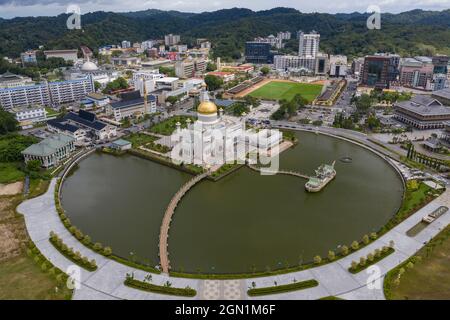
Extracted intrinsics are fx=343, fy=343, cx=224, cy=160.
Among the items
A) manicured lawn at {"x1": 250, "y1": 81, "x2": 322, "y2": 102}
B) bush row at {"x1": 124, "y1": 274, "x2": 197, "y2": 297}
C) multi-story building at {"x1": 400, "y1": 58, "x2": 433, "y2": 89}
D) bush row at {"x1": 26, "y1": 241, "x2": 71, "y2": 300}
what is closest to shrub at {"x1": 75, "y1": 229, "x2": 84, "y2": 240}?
bush row at {"x1": 26, "y1": 241, "x2": 71, "y2": 300}

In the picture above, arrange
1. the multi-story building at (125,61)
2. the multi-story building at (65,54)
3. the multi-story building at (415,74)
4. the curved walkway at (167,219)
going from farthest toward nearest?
the multi-story building at (125,61) < the multi-story building at (65,54) < the multi-story building at (415,74) < the curved walkway at (167,219)

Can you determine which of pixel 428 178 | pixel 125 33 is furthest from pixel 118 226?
pixel 125 33

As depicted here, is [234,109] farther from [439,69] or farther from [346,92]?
[439,69]

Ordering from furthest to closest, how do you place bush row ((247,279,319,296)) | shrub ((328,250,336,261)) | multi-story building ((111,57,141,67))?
multi-story building ((111,57,141,67)) → shrub ((328,250,336,261)) → bush row ((247,279,319,296))

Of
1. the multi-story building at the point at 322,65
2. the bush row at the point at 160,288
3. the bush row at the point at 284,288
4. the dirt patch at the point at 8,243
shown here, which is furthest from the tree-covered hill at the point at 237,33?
the bush row at the point at 160,288

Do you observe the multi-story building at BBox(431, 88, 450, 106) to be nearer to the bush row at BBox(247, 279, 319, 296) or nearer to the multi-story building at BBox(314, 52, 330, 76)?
the multi-story building at BBox(314, 52, 330, 76)

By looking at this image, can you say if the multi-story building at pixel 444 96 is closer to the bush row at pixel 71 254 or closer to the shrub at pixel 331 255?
the shrub at pixel 331 255

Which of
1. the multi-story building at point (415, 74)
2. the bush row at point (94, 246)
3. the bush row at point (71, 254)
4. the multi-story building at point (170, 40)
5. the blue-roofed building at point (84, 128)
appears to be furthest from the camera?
the multi-story building at point (170, 40)
